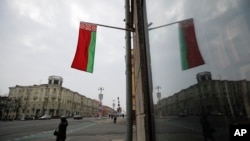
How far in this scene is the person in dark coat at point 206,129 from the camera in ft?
2.61

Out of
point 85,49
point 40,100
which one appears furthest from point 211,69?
point 40,100

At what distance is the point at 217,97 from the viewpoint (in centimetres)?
78

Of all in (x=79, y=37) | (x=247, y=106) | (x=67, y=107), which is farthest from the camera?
(x=67, y=107)

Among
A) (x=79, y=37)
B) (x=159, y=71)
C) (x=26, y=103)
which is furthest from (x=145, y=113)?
(x=26, y=103)

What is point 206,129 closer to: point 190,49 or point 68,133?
point 190,49

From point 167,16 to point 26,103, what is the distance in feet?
302

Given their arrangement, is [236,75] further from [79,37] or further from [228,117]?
[79,37]

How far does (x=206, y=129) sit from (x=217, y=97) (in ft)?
0.58

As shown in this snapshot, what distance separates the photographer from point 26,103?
8062cm

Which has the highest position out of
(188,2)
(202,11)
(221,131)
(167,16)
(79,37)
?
(79,37)

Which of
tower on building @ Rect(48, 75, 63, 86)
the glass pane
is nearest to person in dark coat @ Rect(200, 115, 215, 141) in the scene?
the glass pane

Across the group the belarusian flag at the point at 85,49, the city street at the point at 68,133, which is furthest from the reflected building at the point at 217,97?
the city street at the point at 68,133

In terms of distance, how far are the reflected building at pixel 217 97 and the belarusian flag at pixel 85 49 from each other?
4723 mm

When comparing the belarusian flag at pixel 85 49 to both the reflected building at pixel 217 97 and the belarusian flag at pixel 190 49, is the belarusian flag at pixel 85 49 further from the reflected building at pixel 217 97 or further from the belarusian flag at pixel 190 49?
the reflected building at pixel 217 97
